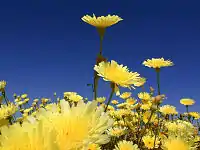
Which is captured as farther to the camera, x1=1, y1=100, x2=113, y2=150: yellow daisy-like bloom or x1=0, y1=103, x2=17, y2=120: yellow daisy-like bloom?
x1=0, y1=103, x2=17, y2=120: yellow daisy-like bloom

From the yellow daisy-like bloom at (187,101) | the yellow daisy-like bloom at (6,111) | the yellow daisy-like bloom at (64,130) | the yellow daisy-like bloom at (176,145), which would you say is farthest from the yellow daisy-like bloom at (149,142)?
the yellow daisy-like bloom at (64,130)

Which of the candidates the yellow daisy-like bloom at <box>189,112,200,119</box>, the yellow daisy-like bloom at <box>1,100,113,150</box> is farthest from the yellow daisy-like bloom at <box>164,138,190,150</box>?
the yellow daisy-like bloom at <box>189,112,200,119</box>

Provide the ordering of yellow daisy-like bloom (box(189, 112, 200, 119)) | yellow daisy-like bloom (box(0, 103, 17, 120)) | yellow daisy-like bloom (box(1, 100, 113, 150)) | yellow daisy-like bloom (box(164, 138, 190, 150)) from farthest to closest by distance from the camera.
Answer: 1. yellow daisy-like bloom (box(189, 112, 200, 119))
2. yellow daisy-like bloom (box(164, 138, 190, 150))
3. yellow daisy-like bloom (box(0, 103, 17, 120))
4. yellow daisy-like bloom (box(1, 100, 113, 150))

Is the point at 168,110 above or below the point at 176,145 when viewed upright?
above

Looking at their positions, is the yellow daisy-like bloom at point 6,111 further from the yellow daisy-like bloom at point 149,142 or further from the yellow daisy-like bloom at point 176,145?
the yellow daisy-like bloom at point 149,142

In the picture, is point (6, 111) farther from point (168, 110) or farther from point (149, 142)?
point (168, 110)

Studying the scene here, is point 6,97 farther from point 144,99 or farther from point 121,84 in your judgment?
point 144,99

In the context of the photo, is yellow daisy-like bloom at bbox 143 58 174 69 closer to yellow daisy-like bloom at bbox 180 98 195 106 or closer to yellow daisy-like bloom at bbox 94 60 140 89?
yellow daisy-like bloom at bbox 94 60 140 89

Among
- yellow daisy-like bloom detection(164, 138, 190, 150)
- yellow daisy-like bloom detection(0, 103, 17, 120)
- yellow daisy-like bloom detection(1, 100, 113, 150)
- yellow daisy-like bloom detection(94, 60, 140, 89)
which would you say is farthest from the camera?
yellow daisy-like bloom detection(164, 138, 190, 150)

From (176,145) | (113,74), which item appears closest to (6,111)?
(113,74)

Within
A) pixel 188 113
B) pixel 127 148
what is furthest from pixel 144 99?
pixel 127 148

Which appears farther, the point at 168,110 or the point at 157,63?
the point at 168,110

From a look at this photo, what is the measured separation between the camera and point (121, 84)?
51.2 inches

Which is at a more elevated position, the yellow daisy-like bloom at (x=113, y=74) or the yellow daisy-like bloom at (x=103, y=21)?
the yellow daisy-like bloom at (x=103, y=21)
